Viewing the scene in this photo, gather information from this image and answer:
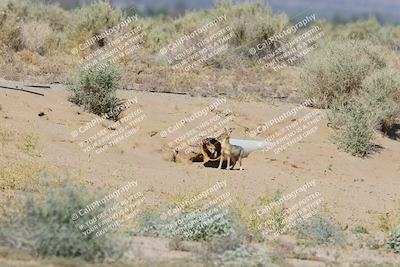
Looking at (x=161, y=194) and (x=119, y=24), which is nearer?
(x=161, y=194)

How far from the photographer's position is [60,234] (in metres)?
9.33

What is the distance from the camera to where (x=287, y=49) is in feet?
101

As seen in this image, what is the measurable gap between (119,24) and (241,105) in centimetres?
1033

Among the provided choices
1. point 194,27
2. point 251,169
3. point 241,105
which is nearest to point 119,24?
point 194,27

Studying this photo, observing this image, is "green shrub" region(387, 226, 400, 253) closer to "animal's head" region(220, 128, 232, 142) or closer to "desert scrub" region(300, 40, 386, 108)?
"animal's head" region(220, 128, 232, 142)

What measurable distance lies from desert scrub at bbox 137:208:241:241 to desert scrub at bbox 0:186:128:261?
6.85 feet

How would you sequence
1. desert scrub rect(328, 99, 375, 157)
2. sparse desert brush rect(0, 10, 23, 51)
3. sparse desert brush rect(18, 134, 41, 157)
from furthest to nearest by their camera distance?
1. sparse desert brush rect(0, 10, 23, 51)
2. desert scrub rect(328, 99, 375, 157)
3. sparse desert brush rect(18, 134, 41, 157)

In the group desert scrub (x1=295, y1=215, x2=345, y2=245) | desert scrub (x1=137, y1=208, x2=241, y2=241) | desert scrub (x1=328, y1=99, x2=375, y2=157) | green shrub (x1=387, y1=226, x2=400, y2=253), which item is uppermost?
desert scrub (x1=137, y1=208, x2=241, y2=241)

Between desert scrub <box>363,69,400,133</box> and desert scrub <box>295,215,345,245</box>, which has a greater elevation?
desert scrub <box>295,215,345,245</box>

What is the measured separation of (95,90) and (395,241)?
904 cm

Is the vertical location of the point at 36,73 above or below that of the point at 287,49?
above

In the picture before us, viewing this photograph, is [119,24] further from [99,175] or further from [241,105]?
[99,175]

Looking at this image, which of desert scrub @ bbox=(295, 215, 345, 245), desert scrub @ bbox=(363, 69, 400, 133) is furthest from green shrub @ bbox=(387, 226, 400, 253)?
desert scrub @ bbox=(363, 69, 400, 133)

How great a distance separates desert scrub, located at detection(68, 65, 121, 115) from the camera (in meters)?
18.9
